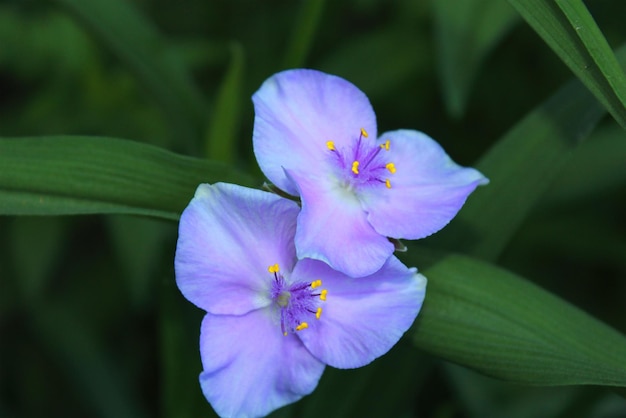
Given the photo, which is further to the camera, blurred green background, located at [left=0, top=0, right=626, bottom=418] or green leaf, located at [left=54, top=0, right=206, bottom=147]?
blurred green background, located at [left=0, top=0, right=626, bottom=418]

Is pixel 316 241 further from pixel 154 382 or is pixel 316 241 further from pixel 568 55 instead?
pixel 154 382

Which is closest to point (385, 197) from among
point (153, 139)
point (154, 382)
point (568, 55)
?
point (568, 55)

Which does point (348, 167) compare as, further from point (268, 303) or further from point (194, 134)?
point (194, 134)

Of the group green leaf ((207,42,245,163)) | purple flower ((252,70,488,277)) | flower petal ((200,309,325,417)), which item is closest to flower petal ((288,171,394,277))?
purple flower ((252,70,488,277))

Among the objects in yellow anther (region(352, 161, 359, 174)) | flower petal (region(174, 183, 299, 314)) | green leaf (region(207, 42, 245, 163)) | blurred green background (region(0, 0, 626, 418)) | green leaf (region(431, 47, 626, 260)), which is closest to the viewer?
flower petal (region(174, 183, 299, 314))

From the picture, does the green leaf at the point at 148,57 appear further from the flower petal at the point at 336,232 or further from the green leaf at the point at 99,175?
the flower petal at the point at 336,232

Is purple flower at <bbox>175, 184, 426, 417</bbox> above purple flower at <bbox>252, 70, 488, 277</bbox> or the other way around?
the other way around

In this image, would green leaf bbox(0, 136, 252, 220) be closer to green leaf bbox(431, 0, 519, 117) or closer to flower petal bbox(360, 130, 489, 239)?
flower petal bbox(360, 130, 489, 239)
